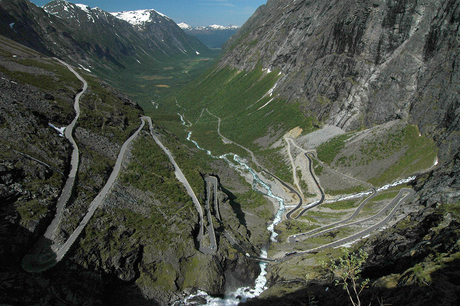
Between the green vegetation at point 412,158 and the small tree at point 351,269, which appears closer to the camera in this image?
the small tree at point 351,269

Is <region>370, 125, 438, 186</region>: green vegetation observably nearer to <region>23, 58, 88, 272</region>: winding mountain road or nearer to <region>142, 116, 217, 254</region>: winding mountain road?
<region>142, 116, 217, 254</region>: winding mountain road

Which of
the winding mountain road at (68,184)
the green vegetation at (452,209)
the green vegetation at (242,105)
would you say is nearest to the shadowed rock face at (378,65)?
the green vegetation at (242,105)

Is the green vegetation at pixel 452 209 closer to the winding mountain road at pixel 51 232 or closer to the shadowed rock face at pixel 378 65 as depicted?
the shadowed rock face at pixel 378 65

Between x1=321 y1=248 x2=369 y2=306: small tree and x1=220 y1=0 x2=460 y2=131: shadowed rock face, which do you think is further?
x1=220 y1=0 x2=460 y2=131: shadowed rock face

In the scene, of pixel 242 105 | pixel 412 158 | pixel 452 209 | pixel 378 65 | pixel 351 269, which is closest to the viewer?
pixel 351 269

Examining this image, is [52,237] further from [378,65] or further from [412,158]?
[378,65]

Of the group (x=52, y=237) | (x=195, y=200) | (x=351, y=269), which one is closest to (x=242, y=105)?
(x=195, y=200)

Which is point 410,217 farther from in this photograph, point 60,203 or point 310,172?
point 60,203

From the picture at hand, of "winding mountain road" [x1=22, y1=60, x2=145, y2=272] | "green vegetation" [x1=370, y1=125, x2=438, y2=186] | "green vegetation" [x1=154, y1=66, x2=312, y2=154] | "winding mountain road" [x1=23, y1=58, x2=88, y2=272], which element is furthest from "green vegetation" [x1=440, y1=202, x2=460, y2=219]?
"winding mountain road" [x1=23, y1=58, x2=88, y2=272]

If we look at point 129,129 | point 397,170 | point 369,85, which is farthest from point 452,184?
point 129,129
